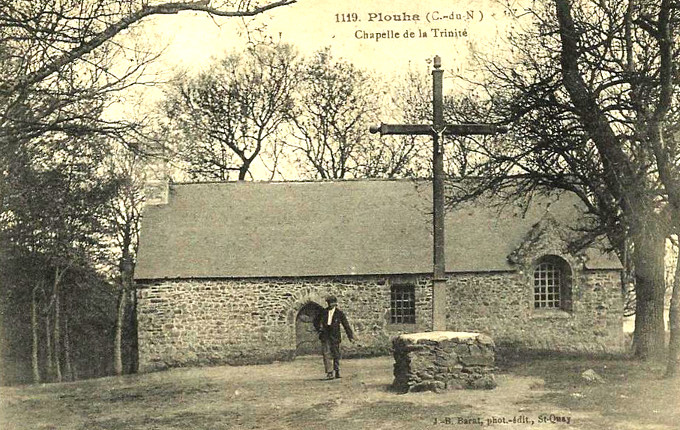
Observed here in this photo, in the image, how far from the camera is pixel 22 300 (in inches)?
1233

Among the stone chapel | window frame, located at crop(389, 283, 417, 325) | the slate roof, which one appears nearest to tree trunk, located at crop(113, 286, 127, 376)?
the slate roof

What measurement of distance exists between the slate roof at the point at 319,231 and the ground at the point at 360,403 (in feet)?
21.1

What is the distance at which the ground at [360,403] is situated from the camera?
10.4 meters

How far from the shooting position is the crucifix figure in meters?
12.9

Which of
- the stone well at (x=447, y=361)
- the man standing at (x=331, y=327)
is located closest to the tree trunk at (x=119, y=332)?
the man standing at (x=331, y=327)

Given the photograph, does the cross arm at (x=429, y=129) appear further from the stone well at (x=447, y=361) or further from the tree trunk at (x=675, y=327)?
the tree trunk at (x=675, y=327)

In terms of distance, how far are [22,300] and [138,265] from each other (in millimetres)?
11252

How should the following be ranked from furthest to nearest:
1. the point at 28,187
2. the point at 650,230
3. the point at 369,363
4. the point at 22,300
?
the point at 22,300 < the point at 369,363 < the point at 28,187 < the point at 650,230

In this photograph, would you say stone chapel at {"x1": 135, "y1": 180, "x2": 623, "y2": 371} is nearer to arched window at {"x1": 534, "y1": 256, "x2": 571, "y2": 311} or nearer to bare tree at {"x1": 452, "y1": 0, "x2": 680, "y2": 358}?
arched window at {"x1": 534, "y1": 256, "x2": 571, "y2": 311}

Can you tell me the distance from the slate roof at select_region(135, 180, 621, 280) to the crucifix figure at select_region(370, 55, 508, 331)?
9.75 meters

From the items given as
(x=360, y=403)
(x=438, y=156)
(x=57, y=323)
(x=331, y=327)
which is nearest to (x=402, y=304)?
(x=331, y=327)

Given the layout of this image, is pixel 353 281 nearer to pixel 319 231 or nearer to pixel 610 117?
pixel 319 231

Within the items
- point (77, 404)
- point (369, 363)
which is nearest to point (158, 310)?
point (369, 363)

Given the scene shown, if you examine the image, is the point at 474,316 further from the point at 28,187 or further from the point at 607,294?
the point at 28,187
